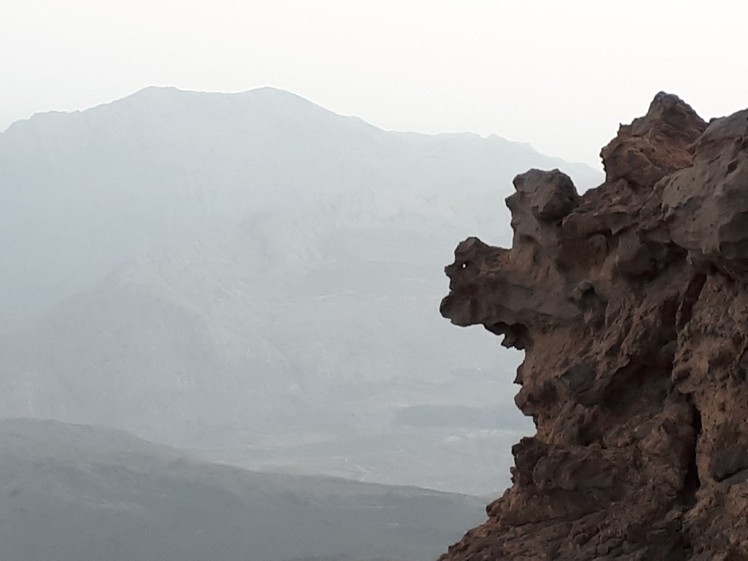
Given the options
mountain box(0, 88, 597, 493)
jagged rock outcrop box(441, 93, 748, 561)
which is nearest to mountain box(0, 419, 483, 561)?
mountain box(0, 88, 597, 493)

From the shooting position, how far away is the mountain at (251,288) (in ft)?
179

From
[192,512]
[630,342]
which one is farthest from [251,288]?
[630,342]

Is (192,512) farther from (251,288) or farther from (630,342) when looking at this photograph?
(251,288)

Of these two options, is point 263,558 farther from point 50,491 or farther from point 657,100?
point 657,100

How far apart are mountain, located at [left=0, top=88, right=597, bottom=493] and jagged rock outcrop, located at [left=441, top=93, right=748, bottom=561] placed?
37734mm

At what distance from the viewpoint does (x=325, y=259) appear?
72625 millimetres

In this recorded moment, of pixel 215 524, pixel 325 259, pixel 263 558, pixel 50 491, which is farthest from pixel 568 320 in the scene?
pixel 325 259

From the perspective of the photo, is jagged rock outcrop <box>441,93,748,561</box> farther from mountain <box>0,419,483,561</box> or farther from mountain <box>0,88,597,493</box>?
mountain <box>0,88,597,493</box>

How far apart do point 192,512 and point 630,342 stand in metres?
28.0

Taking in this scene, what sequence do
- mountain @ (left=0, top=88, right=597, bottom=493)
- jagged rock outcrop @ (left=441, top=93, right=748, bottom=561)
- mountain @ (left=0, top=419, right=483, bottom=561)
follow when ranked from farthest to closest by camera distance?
1. mountain @ (left=0, top=88, right=597, bottom=493)
2. mountain @ (left=0, top=419, right=483, bottom=561)
3. jagged rock outcrop @ (left=441, top=93, right=748, bottom=561)

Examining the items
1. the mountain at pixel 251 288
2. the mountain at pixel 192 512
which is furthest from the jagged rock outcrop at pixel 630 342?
the mountain at pixel 251 288

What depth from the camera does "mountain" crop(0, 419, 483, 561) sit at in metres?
27.9

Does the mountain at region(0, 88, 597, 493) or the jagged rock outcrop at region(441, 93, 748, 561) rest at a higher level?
the mountain at region(0, 88, 597, 493)

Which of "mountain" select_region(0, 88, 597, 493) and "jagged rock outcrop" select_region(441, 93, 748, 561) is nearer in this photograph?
"jagged rock outcrop" select_region(441, 93, 748, 561)
